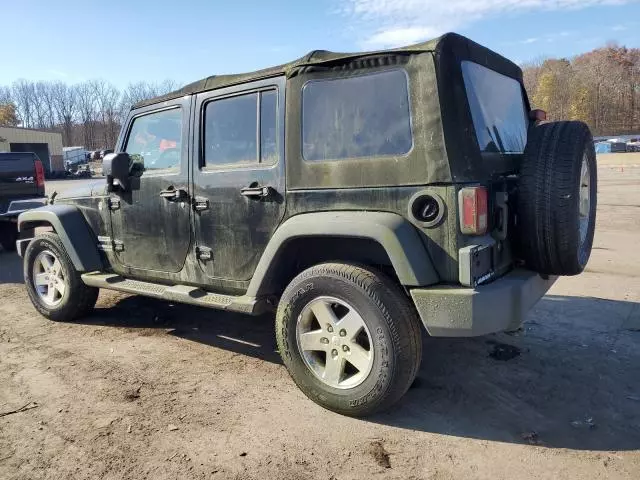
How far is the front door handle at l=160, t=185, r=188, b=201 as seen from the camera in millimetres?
4129

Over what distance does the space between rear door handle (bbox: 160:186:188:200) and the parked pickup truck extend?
212 inches

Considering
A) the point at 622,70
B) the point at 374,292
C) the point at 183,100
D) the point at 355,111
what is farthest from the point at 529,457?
the point at 622,70

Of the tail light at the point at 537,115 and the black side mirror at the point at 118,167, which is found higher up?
the tail light at the point at 537,115

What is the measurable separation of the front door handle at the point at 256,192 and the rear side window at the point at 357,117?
36 cm

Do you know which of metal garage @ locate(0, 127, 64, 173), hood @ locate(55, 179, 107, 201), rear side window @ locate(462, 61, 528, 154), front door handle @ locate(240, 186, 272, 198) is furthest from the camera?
metal garage @ locate(0, 127, 64, 173)

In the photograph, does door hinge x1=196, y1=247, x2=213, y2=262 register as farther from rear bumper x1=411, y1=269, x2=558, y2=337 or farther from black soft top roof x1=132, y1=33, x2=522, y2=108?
rear bumper x1=411, y1=269, x2=558, y2=337

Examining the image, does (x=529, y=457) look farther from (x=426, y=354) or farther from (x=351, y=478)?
(x=426, y=354)

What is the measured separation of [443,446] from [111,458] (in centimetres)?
181

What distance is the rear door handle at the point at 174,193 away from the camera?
13.5 feet

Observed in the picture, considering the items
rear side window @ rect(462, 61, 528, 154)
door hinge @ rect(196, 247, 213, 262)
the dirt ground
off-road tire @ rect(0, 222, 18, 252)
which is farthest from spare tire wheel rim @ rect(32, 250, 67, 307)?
off-road tire @ rect(0, 222, 18, 252)

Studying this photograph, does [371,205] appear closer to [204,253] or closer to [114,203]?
[204,253]

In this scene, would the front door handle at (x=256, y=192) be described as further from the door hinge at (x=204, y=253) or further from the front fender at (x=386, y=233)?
the door hinge at (x=204, y=253)

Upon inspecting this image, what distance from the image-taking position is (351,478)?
8.75 feet

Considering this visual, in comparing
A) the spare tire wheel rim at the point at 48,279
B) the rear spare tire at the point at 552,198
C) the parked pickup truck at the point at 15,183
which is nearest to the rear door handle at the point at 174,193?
the spare tire wheel rim at the point at 48,279
